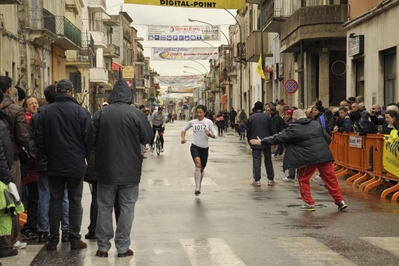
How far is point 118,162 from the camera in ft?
29.1

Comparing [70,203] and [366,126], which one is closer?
[70,203]

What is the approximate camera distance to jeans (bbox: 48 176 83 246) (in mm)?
9367

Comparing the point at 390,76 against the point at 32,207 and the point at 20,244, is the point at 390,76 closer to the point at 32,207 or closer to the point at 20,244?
the point at 32,207

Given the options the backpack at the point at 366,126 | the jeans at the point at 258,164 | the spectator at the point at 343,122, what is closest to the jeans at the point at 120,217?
the jeans at the point at 258,164

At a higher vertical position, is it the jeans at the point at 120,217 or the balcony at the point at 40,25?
the balcony at the point at 40,25

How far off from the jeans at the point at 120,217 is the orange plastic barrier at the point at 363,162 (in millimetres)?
6737

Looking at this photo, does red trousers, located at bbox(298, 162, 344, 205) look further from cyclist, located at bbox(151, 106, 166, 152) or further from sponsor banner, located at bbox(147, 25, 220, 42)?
sponsor banner, located at bbox(147, 25, 220, 42)

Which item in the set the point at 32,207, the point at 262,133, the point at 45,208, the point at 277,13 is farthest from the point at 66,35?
the point at 45,208

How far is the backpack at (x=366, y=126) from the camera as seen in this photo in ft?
56.1

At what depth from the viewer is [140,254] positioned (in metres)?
9.02

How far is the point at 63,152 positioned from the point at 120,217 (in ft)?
3.37

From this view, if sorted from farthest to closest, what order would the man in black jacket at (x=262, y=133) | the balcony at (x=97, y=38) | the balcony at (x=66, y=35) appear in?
the balcony at (x=97, y=38)
the balcony at (x=66, y=35)
the man in black jacket at (x=262, y=133)

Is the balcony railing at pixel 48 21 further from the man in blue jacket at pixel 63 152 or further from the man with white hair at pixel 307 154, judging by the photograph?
the man in blue jacket at pixel 63 152

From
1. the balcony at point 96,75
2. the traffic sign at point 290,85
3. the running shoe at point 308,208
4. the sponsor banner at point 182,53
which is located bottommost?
the running shoe at point 308,208
